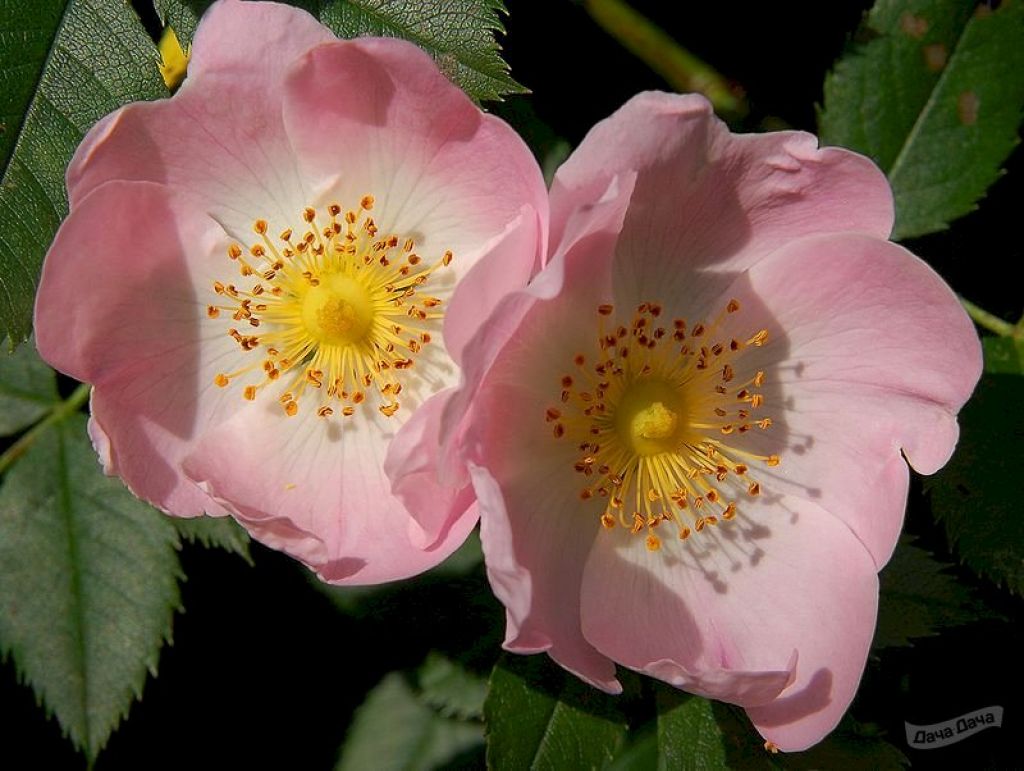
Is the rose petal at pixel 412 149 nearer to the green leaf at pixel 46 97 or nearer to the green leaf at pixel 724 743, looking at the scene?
the green leaf at pixel 46 97

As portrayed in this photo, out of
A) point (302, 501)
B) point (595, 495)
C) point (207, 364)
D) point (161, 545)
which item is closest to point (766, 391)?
point (595, 495)

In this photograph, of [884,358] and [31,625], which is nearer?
[884,358]

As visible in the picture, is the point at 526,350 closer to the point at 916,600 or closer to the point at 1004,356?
the point at 916,600

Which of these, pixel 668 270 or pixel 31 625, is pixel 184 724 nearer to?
pixel 31 625

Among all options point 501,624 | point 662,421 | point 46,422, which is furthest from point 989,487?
point 46,422

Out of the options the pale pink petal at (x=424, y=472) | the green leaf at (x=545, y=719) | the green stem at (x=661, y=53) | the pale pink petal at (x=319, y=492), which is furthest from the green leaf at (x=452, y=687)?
the green stem at (x=661, y=53)

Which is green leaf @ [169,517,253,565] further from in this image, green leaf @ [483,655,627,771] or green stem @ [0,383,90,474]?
green leaf @ [483,655,627,771]
